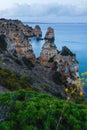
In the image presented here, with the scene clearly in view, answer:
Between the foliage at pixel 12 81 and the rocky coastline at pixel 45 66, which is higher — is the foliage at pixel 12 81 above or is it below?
below

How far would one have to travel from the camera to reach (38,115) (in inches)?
455

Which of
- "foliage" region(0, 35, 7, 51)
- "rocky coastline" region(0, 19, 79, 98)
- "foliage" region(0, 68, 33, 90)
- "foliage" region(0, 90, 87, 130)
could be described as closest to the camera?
"foliage" region(0, 90, 87, 130)

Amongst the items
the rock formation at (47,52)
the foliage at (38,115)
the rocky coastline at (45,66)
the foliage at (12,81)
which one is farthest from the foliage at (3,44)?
the foliage at (38,115)

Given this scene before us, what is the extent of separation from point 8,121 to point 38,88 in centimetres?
1728

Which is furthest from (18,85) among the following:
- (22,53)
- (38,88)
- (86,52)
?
(86,52)

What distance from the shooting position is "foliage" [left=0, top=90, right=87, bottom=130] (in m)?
→ 11.4

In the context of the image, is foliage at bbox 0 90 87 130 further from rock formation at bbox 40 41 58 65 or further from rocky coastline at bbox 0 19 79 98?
rock formation at bbox 40 41 58 65

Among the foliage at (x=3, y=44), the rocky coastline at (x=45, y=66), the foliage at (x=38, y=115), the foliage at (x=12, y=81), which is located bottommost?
the foliage at (x=38, y=115)

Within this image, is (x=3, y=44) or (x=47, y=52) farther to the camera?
(x=47, y=52)

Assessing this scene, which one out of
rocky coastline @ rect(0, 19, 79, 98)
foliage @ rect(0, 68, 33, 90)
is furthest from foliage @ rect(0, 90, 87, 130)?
rocky coastline @ rect(0, 19, 79, 98)

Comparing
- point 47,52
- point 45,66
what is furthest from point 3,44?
point 45,66

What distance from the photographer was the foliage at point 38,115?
11.4 meters

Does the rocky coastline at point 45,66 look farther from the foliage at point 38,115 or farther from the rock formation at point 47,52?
the foliage at point 38,115

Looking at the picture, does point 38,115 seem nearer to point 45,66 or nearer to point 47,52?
point 45,66
